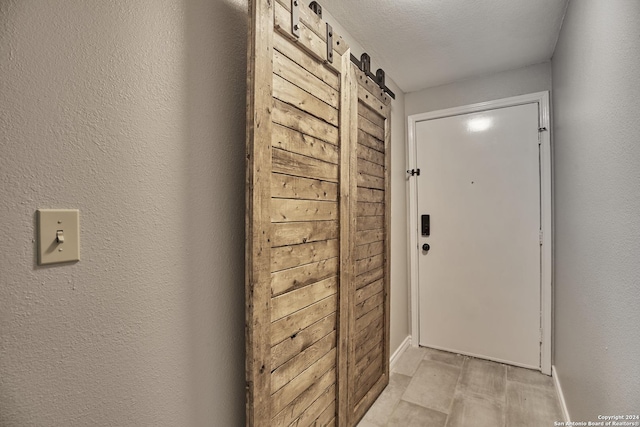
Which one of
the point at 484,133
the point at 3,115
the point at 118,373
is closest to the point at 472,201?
the point at 484,133

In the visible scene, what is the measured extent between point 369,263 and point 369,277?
9 centimetres

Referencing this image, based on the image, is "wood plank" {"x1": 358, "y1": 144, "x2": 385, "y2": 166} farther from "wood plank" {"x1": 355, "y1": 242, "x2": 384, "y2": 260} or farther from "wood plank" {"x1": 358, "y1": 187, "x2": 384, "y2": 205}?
"wood plank" {"x1": 355, "y1": 242, "x2": 384, "y2": 260}

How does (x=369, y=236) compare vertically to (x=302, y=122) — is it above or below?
below

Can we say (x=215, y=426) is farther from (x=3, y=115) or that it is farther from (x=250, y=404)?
(x=3, y=115)

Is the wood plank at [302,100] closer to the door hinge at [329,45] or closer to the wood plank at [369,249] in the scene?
the door hinge at [329,45]

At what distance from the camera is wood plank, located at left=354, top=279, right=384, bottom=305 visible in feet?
5.95

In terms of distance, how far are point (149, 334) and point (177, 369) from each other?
0.55 ft

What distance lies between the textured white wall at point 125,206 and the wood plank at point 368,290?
85 centimetres

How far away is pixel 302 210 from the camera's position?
129 centimetres

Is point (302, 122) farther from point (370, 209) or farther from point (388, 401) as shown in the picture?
point (388, 401)

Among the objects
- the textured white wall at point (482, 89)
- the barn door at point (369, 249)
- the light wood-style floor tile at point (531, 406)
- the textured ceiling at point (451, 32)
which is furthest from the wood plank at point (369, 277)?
the textured white wall at point (482, 89)

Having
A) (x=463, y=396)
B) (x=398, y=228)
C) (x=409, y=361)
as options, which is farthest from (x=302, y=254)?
(x=409, y=361)

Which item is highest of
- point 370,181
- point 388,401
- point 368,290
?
point 370,181

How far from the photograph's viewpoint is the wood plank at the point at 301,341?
45.9 inches
